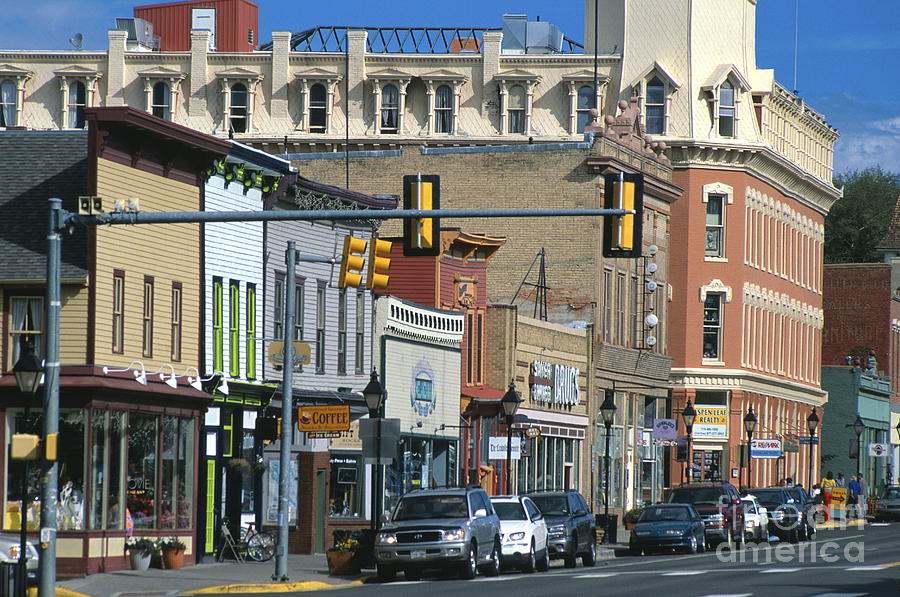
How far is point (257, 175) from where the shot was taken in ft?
144

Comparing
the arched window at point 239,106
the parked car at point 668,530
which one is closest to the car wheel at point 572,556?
the parked car at point 668,530

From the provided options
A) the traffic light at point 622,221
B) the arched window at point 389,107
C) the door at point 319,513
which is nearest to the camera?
the traffic light at point 622,221

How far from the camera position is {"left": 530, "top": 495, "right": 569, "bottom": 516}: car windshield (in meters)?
42.6

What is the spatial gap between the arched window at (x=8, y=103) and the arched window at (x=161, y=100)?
264 inches

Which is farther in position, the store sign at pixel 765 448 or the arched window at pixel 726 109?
the arched window at pixel 726 109

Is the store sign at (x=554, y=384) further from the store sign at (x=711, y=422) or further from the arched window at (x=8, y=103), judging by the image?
the arched window at (x=8, y=103)

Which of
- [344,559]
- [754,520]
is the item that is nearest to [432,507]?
[344,559]

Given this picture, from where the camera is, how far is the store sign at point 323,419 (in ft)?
131

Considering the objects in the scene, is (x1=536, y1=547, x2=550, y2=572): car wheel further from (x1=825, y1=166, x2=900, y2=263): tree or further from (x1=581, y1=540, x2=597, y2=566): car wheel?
(x1=825, y1=166, x2=900, y2=263): tree

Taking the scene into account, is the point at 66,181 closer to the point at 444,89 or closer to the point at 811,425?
the point at 444,89

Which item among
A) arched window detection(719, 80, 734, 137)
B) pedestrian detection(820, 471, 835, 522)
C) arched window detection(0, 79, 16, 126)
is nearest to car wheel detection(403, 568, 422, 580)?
pedestrian detection(820, 471, 835, 522)

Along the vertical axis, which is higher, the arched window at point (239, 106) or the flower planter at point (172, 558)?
the arched window at point (239, 106)

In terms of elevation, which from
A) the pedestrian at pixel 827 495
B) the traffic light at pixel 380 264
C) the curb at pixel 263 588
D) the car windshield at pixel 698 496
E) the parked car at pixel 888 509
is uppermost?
the traffic light at pixel 380 264

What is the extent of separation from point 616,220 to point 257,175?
1903 cm
